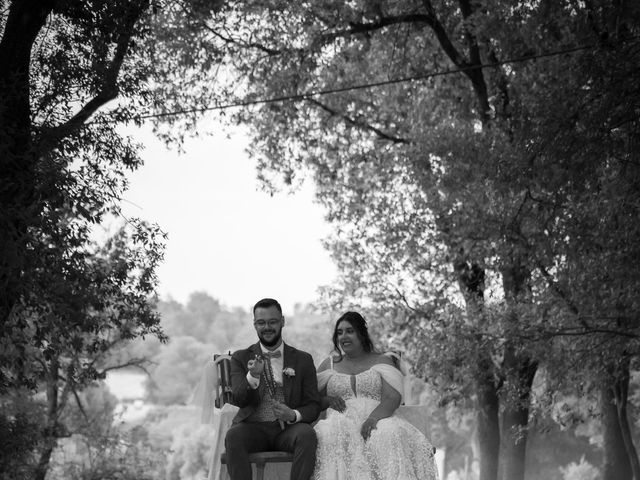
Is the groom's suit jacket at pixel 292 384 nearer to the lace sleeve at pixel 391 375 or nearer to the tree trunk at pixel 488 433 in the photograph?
the lace sleeve at pixel 391 375

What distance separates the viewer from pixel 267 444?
6.66m

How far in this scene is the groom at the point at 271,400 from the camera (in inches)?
252

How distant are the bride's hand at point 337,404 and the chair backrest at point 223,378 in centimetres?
77

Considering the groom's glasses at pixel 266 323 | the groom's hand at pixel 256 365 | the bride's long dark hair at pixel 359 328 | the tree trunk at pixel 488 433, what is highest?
the tree trunk at pixel 488 433

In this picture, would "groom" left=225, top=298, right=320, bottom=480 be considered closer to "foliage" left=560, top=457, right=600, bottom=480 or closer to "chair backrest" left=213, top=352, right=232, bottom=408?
"chair backrest" left=213, top=352, right=232, bottom=408

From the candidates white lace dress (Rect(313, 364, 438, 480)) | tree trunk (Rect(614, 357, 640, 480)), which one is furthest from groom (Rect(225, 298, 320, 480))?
tree trunk (Rect(614, 357, 640, 480))

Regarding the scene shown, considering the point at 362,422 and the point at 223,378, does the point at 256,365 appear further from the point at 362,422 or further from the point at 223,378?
the point at 362,422

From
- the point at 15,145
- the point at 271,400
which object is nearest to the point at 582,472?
the point at 271,400

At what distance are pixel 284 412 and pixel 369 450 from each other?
63 cm

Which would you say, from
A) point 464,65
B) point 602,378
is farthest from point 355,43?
point 602,378

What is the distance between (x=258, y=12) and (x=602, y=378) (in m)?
7.08

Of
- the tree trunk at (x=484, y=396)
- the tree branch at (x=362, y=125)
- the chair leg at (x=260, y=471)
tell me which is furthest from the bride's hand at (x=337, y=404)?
the tree branch at (x=362, y=125)

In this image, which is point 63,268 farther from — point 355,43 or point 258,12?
point 355,43

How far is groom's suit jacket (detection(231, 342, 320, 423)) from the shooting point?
663 cm
